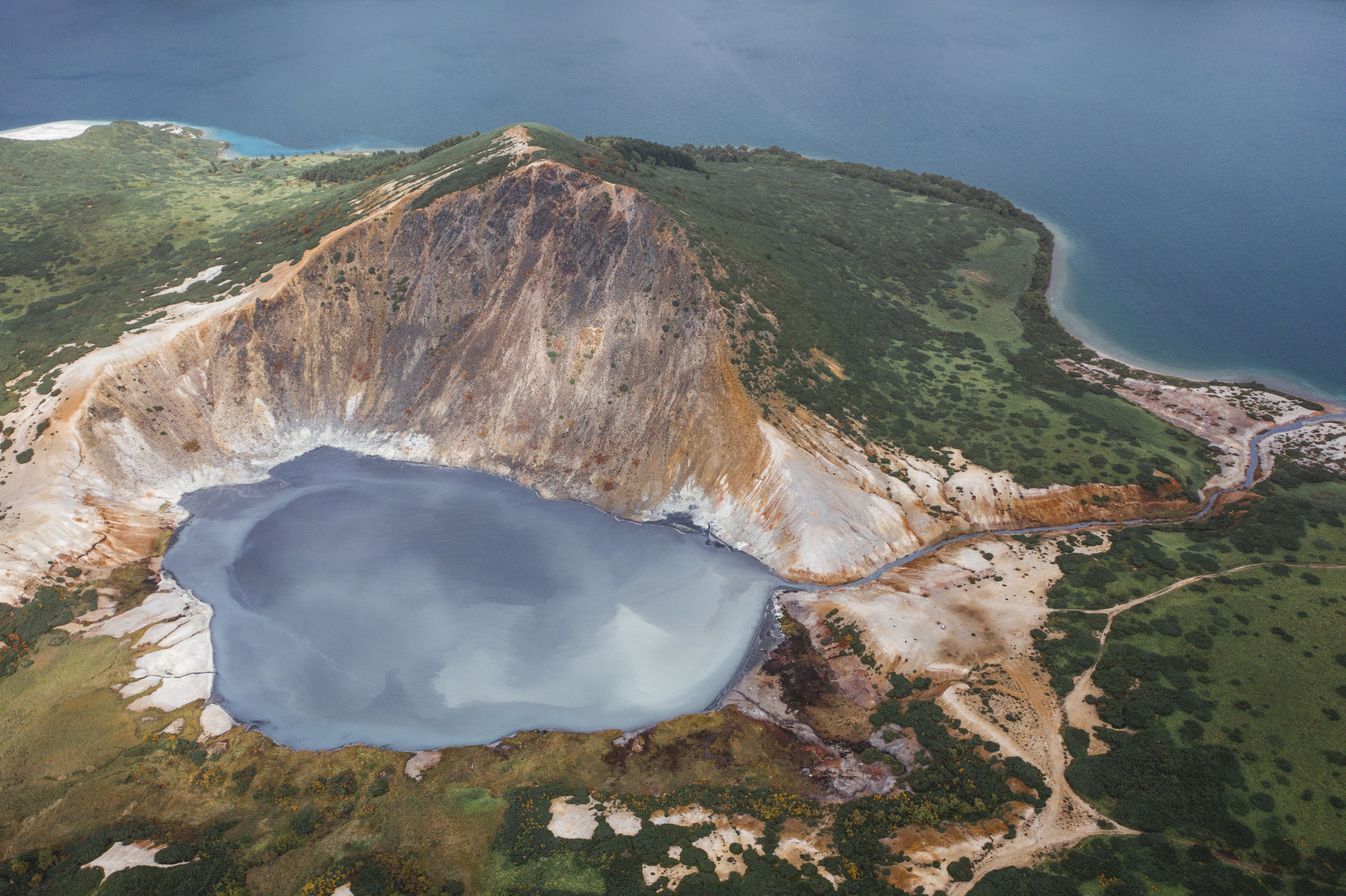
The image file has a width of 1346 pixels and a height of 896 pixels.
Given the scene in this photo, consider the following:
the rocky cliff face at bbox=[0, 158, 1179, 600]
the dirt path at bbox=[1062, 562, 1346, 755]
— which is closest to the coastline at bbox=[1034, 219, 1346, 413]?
the rocky cliff face at bbox=[0, 158, 1179, 600]

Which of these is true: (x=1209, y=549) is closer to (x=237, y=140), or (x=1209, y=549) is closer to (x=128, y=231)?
(x=128, y=231)

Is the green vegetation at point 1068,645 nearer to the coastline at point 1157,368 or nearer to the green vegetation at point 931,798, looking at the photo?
the green vegetation at point 931,798

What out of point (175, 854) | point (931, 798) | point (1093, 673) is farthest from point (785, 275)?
point (175, 854)

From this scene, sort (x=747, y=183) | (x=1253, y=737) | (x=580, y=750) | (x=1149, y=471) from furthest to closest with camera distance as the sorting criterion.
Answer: (x=747, y=183)
(x=1149, y=471)
(x=580, y=750)
(x=1253, y=737)

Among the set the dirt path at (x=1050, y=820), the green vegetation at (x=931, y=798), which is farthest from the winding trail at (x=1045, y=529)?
the dirt path at (x=1050, y=820)

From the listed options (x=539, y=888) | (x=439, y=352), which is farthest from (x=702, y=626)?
(x=439, y=352)

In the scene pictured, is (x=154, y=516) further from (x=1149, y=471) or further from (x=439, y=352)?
(x=1149, y=471)

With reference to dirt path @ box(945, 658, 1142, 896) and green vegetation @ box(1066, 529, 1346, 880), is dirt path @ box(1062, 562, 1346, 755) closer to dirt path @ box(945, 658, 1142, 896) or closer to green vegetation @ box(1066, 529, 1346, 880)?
green vegetation @ box(1066, 529, 1346, 880)
